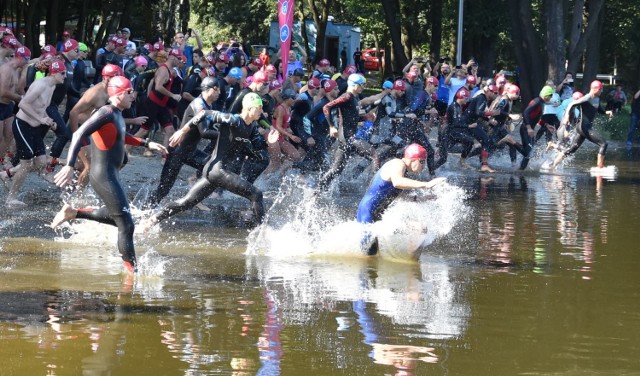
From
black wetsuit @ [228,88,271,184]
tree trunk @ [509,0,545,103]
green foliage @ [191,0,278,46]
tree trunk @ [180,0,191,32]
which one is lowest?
black wetsuit @ [228,88,271,184]

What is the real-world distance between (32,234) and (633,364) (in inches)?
251

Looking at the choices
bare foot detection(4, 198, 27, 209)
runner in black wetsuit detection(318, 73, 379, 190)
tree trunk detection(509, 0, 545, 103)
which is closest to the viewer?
bare foot detection(4, 198, 27, 209)

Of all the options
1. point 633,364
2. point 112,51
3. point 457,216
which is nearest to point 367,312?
point 633,364

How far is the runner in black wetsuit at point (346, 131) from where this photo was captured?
631 inches

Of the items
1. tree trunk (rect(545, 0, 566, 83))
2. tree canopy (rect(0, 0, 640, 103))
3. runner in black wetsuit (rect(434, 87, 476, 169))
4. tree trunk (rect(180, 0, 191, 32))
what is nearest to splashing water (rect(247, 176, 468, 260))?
runner in black wetsuit (rect(434, 87, 476, 169))

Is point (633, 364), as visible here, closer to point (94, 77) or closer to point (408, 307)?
point (408, 307)

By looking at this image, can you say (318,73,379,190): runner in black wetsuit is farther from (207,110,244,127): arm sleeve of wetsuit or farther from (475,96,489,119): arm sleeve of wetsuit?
(207,110,244,127): arm sleeve of wetsuit

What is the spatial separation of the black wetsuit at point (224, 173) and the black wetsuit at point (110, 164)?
176 centimetres

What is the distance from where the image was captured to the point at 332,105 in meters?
16.1

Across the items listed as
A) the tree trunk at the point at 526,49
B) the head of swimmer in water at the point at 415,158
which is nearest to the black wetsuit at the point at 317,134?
the head of swimmer in water at the point at 415,158

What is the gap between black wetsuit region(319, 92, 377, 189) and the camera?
16016mm

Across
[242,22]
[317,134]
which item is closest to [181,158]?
[317,134]

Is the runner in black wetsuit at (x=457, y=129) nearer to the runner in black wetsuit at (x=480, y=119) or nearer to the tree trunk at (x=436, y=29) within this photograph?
the runner in black wetsuit at (x=480, y=119)

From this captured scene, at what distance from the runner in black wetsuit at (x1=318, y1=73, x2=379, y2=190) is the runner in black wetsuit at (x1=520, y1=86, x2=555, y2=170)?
5.44 meters
